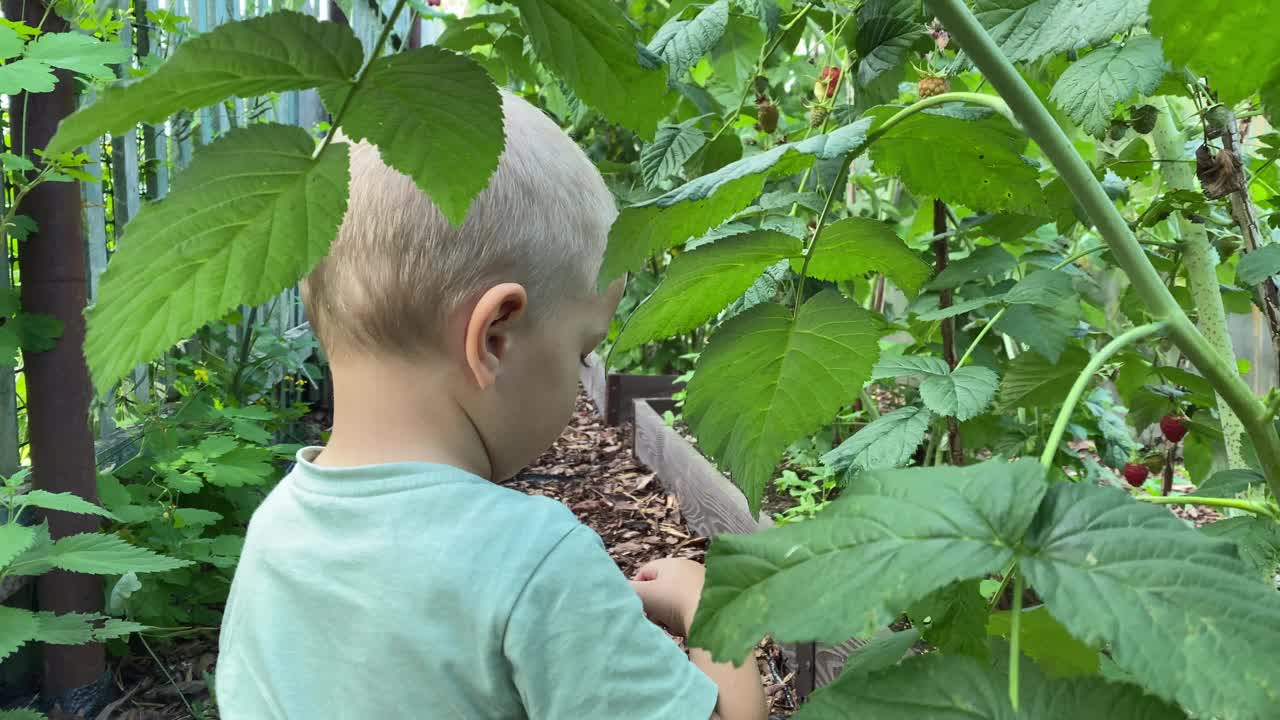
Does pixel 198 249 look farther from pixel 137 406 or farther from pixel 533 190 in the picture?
pixel 137 406

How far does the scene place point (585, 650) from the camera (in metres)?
0.99

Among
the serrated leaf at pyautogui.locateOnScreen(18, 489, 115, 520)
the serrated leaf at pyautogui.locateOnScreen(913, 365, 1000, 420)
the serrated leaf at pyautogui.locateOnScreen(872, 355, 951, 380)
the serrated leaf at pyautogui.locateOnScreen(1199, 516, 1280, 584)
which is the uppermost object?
the serrated leaf at pyautogui.locateOnScreen(1199, 516, 1280, 584)

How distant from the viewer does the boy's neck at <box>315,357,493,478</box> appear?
1106mm

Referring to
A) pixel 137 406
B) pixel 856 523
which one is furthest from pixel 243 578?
pixel 137 406

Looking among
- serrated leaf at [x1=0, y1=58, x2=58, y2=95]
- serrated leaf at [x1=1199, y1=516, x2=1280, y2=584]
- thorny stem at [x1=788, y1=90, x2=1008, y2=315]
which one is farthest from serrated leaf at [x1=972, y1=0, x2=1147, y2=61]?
serrated leaf at [x1=0, y1=58, x2=58, y2=95]

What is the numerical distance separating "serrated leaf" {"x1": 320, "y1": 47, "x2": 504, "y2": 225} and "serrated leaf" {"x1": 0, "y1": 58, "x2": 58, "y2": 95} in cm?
152

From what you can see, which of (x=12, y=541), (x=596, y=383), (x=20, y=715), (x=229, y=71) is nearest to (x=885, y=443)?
(x=229, y=71)

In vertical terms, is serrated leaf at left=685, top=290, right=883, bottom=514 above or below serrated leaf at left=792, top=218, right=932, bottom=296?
below

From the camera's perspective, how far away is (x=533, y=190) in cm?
108

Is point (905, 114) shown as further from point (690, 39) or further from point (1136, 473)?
point (1136, 473)

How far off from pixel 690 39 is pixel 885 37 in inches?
9.7

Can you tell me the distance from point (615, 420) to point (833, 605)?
16.0ft

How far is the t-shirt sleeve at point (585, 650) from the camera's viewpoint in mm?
985

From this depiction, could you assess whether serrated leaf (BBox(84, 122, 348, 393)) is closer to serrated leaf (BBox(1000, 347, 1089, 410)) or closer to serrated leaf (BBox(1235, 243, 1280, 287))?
serrated leaf (BBox(1235, 243, 1280, 287))
